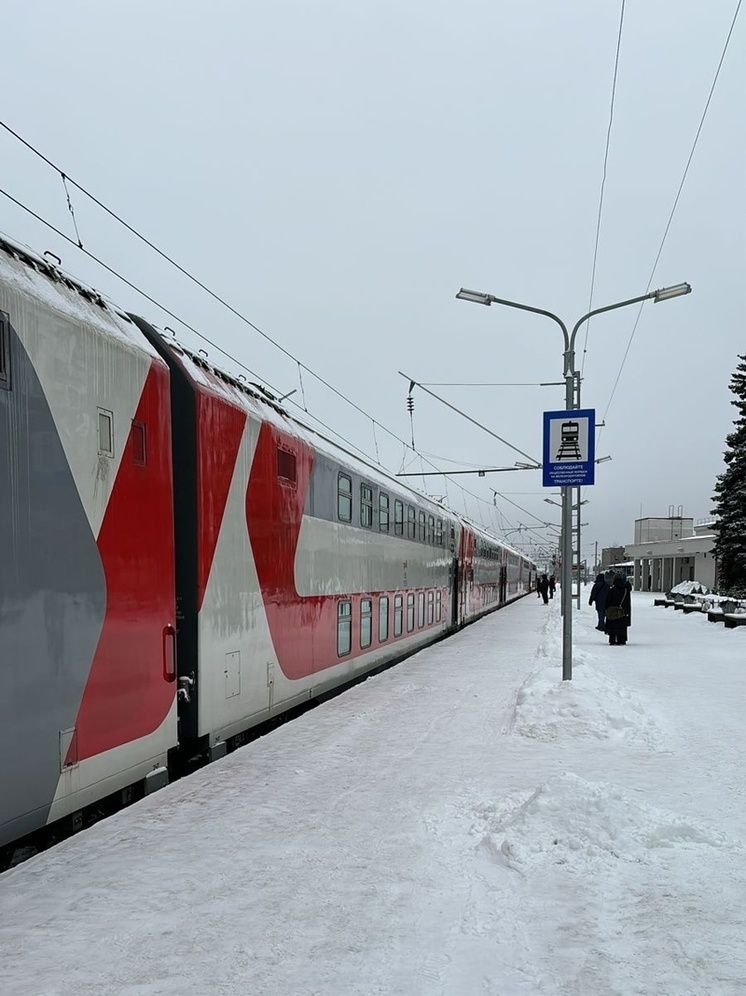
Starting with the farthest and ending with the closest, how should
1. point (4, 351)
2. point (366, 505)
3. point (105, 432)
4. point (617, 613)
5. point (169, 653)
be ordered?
1. point (617, 613)
2. point (366, 505)
3. point (169, 653)
4. point (105, 432)
5. point (4, 351)

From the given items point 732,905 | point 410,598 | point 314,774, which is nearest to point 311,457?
point 314,774

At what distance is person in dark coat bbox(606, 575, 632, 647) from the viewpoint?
58.6 feet

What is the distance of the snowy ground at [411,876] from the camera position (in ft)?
10.8

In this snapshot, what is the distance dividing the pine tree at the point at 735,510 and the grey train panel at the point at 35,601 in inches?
1467

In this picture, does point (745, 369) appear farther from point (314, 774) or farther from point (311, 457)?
point (314, 774)

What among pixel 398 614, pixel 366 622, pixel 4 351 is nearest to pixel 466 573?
pixel 398 614

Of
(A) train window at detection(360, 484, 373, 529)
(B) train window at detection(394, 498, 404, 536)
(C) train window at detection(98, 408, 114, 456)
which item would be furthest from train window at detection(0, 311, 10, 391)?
(B) train window at detection(394, 498, 404, 536)

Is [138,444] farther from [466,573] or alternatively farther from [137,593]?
[466,573]

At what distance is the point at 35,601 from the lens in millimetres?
4137

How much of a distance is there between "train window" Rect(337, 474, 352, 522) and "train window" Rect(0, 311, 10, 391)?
6.41m

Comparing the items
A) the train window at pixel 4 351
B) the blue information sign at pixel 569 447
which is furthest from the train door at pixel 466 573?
the train window at pixel 4 351

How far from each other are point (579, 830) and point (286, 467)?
4.68 m

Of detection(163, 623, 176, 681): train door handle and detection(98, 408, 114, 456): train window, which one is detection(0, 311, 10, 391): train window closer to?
detection(98, 408, 114, 456): train window

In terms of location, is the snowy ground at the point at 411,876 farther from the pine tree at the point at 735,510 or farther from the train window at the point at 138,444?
the pine tree at the point at 735,510
